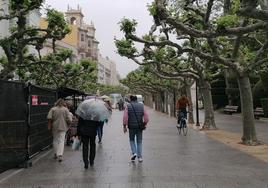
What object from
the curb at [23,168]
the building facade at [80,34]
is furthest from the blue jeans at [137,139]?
the building facade at [80,34]

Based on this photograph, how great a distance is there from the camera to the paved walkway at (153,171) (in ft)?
31.9

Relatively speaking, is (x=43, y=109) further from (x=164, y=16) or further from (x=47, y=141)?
(x=164, y=16)

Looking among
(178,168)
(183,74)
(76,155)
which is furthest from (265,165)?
(183,74)

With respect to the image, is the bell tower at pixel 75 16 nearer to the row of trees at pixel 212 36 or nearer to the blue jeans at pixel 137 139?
the row of trees at pixel 212 36

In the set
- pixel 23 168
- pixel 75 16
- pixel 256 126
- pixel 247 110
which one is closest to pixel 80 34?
pixel 75 16

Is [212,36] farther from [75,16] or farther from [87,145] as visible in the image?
[75,16]

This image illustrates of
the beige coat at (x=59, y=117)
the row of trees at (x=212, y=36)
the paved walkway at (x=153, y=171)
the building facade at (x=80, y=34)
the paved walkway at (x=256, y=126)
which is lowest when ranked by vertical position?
the paved walkway at (x=153, y=171)

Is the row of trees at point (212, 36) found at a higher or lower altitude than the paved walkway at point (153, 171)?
higher

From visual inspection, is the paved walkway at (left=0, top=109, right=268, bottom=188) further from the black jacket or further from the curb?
the black jacket

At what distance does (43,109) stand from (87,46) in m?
119

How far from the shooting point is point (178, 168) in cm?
1166

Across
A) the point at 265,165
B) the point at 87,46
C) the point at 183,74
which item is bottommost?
the point at 265,165

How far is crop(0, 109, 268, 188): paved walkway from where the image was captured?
383 inches

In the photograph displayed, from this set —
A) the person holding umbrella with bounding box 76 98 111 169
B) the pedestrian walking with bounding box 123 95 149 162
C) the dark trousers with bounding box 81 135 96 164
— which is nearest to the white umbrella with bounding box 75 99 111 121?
the person holding umbrella with bounding box 76 98 111 169
